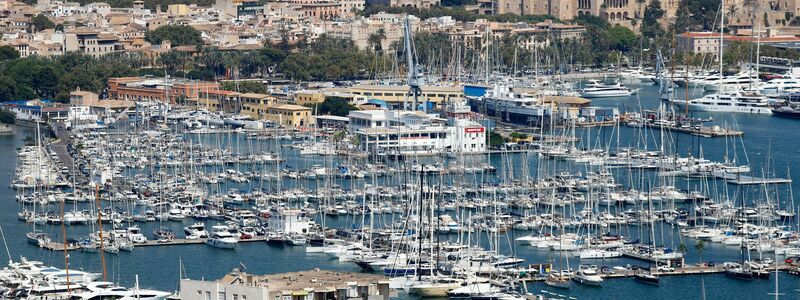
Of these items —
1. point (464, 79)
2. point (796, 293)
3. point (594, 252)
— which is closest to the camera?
point (796, 293)

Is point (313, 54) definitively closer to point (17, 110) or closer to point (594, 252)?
point (17, 110)

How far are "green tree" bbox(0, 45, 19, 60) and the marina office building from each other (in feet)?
45.8

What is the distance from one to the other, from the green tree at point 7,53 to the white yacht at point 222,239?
22174mm

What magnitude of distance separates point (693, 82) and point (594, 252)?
75.2ft

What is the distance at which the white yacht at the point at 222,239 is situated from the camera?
78.1ft

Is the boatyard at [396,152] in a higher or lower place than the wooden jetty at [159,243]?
higher

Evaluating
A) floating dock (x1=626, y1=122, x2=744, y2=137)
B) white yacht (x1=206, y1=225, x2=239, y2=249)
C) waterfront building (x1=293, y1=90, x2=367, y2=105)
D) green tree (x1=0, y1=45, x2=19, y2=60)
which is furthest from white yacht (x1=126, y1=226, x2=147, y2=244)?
green tree (x1=0, y1=45, x2=19, y2=60)

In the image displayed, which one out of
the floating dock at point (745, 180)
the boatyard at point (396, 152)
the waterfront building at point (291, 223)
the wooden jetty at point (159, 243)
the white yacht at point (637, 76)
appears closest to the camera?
the boatyard at point (396, 152)

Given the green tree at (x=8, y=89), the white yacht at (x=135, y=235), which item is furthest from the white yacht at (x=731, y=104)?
the white yacht at (x=135, y=235)

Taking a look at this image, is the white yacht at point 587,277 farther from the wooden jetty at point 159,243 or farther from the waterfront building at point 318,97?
the waterfront building at point 318,97

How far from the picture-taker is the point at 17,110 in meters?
38.8

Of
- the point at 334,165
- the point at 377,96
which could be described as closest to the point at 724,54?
the point at 377,96

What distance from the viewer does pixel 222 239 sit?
78.3 feet

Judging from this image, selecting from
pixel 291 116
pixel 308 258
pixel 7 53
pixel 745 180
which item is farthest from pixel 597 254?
pixel 7 53
